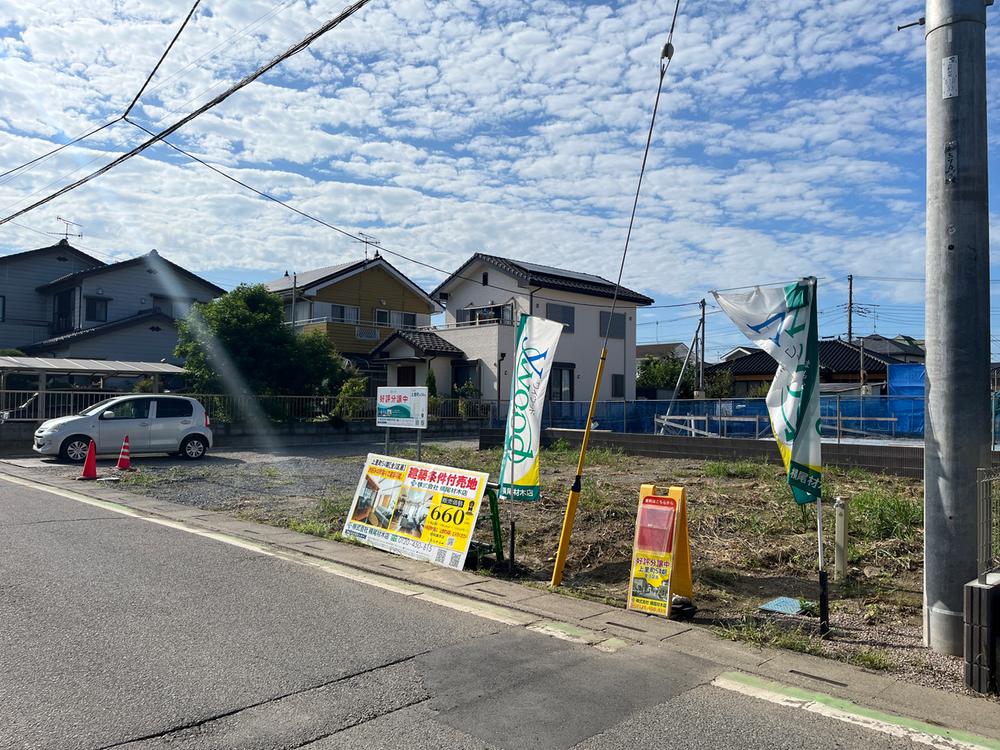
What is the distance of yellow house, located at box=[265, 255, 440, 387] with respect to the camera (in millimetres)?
38781

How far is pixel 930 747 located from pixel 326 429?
24733mm

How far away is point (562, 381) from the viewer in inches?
1444

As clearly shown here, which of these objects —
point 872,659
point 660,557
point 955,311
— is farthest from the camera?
point 660,557

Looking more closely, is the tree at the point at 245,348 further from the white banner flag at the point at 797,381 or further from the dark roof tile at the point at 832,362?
the white banner flag at the point at 797,381

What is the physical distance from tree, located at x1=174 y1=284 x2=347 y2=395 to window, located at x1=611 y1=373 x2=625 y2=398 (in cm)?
1594

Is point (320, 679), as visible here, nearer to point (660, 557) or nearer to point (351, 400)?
point (660, 557)

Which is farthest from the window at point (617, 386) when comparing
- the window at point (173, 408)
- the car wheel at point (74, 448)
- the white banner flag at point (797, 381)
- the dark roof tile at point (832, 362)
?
the white banner flag at point (797, 381)

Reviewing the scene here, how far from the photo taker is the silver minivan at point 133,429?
58.4 ft

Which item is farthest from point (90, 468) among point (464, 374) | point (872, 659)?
point (464, 374)

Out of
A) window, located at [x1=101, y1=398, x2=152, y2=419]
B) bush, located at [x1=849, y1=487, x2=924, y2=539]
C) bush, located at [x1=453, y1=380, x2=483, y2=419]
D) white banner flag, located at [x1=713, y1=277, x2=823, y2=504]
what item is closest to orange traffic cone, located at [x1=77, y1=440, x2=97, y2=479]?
window, located at [x1=101, y1=398, x2=152, y2=419]

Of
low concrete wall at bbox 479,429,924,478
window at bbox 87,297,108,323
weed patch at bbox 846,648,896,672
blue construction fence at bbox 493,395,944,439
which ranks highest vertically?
window at bbox 87,297,108,323

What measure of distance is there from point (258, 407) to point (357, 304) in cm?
1542

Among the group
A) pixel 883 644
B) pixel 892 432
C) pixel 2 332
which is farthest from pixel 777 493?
pixel 2 332

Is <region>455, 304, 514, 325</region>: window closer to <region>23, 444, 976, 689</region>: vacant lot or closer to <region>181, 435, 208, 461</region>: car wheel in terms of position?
<region>181, 435, 208, 461</region>: car wheel
